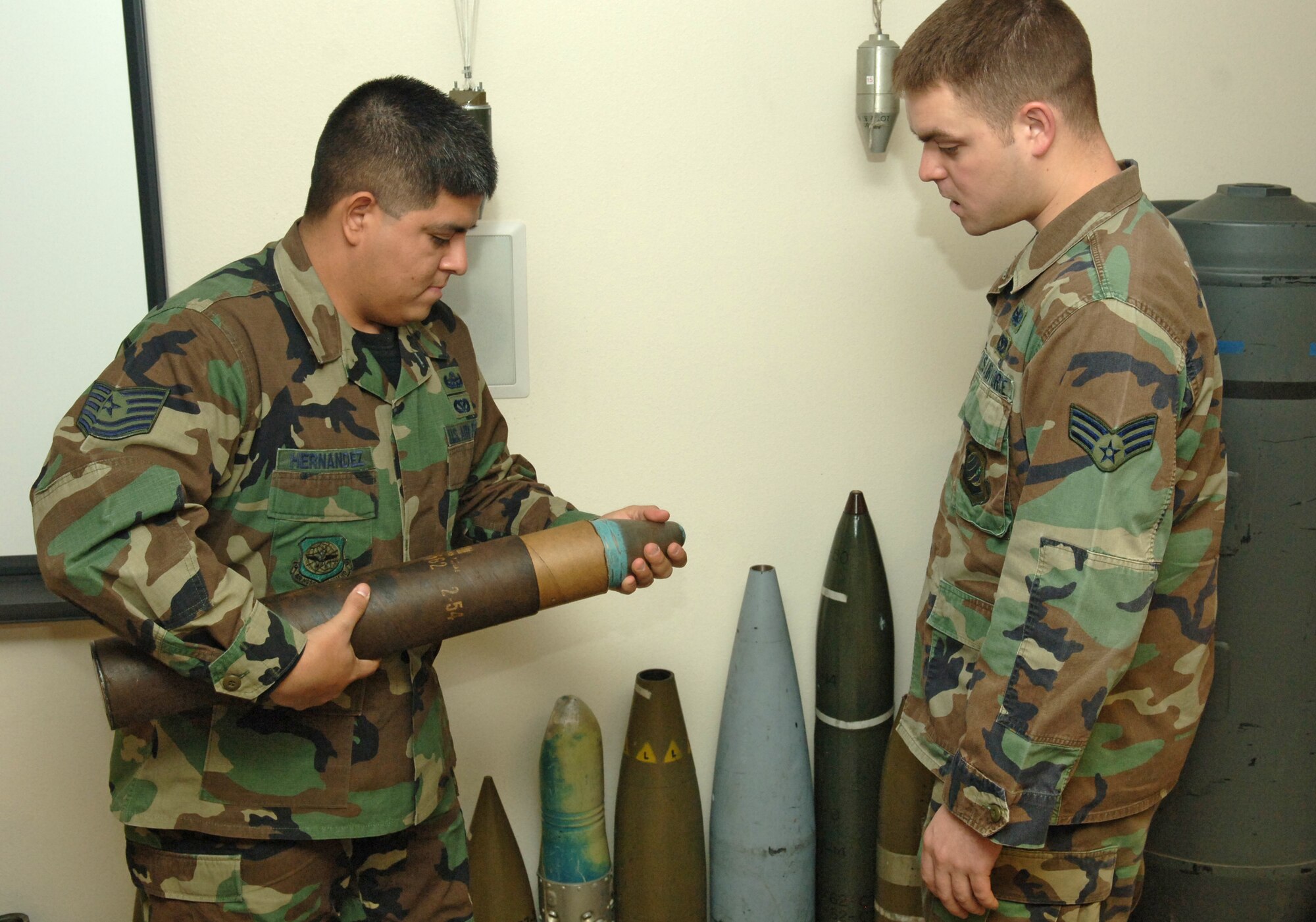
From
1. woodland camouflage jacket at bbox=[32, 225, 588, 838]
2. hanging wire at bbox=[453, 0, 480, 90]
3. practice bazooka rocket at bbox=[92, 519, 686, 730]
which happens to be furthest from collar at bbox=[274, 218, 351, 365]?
hanging wire at bbox=[453, 0, 480, 90]

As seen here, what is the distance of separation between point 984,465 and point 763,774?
988mm

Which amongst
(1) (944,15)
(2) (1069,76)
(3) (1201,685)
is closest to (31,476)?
(1) (944,15)

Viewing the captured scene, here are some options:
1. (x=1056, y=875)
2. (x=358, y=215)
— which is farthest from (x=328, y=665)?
(x=1056, y=875)

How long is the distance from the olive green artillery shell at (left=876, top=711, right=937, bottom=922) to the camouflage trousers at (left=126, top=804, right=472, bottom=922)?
0.91 metres

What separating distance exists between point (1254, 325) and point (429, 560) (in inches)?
53.3

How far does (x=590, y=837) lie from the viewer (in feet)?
7.17

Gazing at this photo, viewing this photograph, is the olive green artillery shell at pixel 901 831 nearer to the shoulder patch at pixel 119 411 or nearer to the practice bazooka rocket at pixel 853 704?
the practice bazooka rocket at pixel 853 704

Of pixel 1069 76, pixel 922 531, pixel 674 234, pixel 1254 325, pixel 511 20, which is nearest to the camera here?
pixel 1069 76

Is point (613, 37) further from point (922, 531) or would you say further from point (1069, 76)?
point (922, 531)

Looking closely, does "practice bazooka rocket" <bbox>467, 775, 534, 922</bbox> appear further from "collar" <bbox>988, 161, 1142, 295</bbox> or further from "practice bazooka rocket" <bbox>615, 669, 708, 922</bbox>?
"collar" <bbox>988, 161, 1142, 295</bbox>

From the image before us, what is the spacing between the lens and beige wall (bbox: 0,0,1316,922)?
1.92m

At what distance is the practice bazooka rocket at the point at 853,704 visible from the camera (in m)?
2.28

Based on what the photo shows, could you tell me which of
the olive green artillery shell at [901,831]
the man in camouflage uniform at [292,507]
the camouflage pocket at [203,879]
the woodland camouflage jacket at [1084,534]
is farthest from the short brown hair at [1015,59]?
the camouflage pocket at [203,879]

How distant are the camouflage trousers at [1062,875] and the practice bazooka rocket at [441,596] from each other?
58 centimetres
